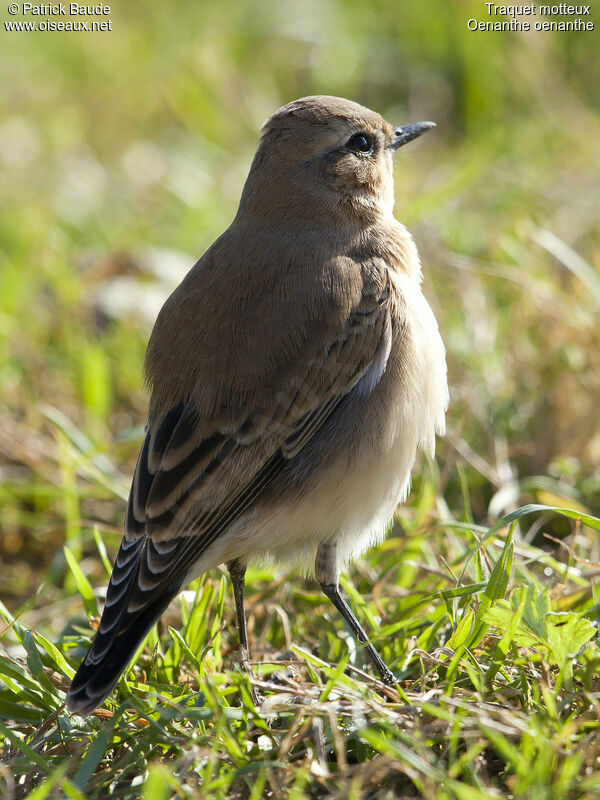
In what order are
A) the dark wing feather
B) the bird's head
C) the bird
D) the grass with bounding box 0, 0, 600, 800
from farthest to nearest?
the bird's head < the bird < the dark wing feather < the grass with bounding box 0, 0, 600, 800

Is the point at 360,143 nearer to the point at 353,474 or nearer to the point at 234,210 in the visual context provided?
the point at 353,474

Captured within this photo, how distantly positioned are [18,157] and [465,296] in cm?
506

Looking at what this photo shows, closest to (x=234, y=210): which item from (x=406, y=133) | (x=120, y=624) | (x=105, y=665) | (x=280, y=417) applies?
(x=406, y=133)

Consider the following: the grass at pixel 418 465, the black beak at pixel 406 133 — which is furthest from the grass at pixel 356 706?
the black beak at pixel 406 133

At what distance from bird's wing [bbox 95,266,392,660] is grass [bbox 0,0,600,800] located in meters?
0.26

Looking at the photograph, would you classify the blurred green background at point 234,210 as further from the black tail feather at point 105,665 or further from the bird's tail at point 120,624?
the black tail feather at point 105,665

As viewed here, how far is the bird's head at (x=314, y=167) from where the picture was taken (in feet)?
15.3

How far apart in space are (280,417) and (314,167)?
1323 millimetres

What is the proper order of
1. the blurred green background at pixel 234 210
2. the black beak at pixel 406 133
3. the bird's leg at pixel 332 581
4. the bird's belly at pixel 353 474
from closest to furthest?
the bird's belly at pixel 353 474
the bird's leg at pixel 332 581
the black beak at pixel 406 133
the blurred green background at pixel 234 210

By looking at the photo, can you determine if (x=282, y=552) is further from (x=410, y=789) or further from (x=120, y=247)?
(x=120, y=247)

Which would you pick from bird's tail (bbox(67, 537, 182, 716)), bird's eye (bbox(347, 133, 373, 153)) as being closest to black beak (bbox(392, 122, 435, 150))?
bird's eye (bbox(347, 133, 373, 153))

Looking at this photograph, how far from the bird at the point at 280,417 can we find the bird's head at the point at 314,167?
240 millimetres

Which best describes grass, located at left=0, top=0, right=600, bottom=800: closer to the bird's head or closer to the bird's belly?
the bird's belly

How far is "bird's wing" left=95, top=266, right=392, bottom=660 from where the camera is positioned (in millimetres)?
3777
